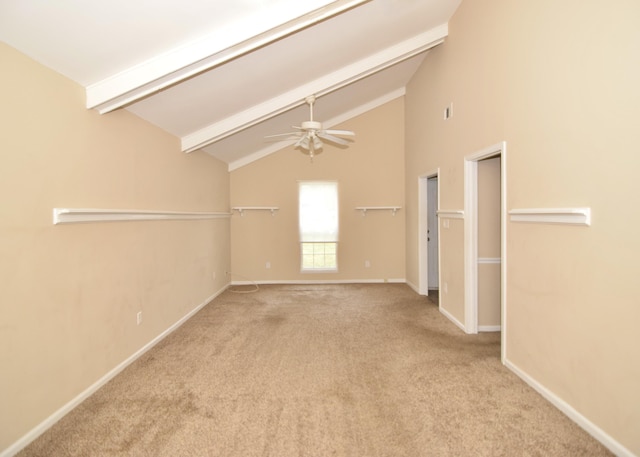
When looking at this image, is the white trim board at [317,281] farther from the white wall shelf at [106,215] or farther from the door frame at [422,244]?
the white wall shelf at [106,215]

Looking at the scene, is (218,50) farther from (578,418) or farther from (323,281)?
(323,281)

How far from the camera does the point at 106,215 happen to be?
9.64 ft

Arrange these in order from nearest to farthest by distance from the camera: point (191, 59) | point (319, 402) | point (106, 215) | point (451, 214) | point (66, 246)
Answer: point (66, 246)
point (319, 402)
point (191, 59)
point (106, 215)
point (451, 214)

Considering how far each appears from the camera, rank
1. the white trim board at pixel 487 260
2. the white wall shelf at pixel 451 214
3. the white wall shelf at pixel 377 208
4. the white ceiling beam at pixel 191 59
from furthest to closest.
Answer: the white wall shelf at pixel 377 208 → the white wall shelf at pixel 451 214 → the white trim board at pixel 487 260 → the white ceiling beam at pixel 191 59

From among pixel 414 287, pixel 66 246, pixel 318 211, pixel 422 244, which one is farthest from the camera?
pixel 318 211

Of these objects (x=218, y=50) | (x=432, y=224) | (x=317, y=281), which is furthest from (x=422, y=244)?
(x=218, y=50)

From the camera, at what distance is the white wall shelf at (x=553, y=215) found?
7.23ft

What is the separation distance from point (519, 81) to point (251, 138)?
13.5 feet

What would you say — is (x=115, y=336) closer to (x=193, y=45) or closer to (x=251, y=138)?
(x=193, y=45)

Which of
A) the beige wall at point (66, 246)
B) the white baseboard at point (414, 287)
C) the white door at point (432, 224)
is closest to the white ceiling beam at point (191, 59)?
the beige wall at point (66, 246)

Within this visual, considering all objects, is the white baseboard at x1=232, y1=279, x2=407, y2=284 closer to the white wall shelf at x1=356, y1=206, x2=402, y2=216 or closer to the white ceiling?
the white wall shelf at x1=356, y1=206, x2=402, y2=216

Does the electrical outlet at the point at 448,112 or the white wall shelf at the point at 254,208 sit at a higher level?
the electrical outlet at the point at 448,112

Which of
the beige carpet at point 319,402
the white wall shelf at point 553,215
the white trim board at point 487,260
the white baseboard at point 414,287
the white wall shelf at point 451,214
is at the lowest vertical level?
the beige carpet at point 319,402

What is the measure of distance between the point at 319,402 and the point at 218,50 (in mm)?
2817
